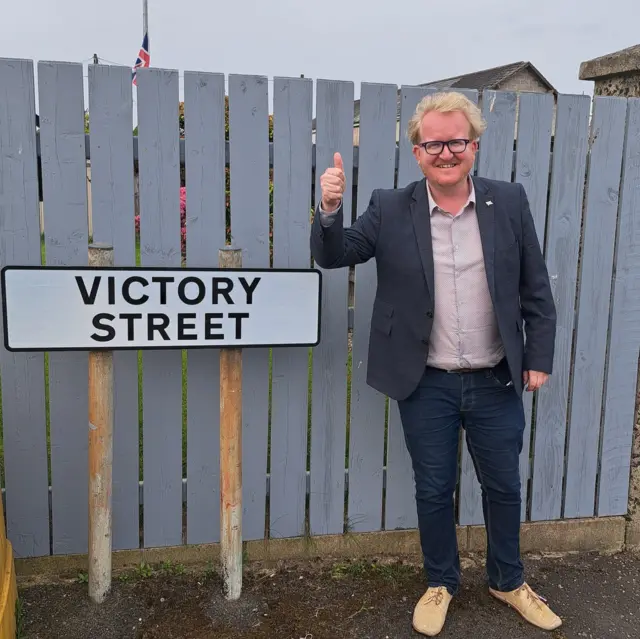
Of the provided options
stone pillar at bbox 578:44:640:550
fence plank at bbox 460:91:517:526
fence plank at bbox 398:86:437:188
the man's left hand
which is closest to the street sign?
fence plank at bbox 398:86:437:188

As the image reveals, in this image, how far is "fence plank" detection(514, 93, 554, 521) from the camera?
2963 mm

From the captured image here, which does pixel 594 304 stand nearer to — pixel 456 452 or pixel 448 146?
pixel 456 452

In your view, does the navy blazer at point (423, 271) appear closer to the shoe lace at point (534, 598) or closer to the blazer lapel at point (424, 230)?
the blazer lapel at point (424, 230)

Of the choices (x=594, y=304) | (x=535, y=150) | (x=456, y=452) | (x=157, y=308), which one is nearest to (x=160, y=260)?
(x=157, y=308)

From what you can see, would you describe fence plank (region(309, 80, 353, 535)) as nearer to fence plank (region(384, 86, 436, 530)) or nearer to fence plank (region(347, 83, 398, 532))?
fence plank (region(347, 83, 398, 532))

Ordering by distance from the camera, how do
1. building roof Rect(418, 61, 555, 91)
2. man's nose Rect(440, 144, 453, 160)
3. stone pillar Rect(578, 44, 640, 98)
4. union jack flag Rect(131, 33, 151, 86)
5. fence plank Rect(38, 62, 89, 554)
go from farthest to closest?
building roof Rect(418, 61, 555, 91) → union jack flag Rect(131, 33, 151, 86) → stone pillar Rect(578, 44, 640, 98) → fence plank Rect(38, 62, 89, 554) → man's nose Rect(440, 144, 453, 160)

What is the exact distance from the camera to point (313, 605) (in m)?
2.82

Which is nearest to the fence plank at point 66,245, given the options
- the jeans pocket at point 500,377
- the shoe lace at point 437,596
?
the shoe lace at point 437,596

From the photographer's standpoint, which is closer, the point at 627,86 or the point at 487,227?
the point at 487,227

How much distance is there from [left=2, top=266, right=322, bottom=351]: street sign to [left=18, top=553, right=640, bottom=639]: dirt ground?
1.13m

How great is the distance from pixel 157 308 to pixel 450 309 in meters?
1.13

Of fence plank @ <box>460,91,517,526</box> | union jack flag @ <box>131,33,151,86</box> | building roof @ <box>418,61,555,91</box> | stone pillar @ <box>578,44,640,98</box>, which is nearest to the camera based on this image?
fence plank @ <box>460,91,517,526</box>

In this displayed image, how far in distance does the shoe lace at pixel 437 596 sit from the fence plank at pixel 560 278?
2.73 feet

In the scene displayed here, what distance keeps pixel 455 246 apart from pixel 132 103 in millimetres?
1410
